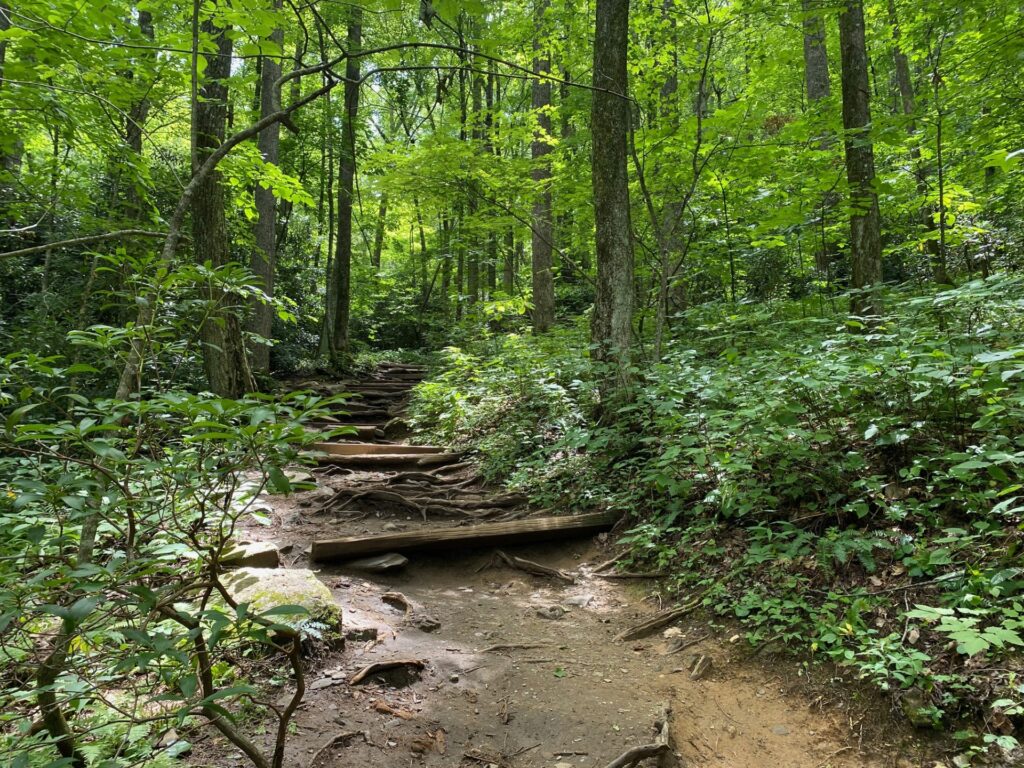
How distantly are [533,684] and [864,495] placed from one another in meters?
2.65

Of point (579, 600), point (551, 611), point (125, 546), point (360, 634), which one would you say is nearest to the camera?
point (125, 546)

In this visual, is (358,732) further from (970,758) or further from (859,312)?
(859,312)

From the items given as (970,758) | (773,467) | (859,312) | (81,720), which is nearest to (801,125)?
(859,312)

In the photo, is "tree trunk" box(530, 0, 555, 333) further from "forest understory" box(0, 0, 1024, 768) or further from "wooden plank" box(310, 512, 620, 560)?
"wooden plank" box(310, 512, 620, 560)

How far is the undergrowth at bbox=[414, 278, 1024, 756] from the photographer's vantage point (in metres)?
2.77

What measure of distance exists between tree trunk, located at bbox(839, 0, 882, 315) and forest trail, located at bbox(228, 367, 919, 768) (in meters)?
5.10

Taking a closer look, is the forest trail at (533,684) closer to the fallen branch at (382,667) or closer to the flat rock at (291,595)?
the fallen branch at (382,667)

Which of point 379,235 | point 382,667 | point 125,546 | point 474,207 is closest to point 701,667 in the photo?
point 382,667

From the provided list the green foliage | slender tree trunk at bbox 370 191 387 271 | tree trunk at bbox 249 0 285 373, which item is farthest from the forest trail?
slender tree trunk at bbox 370 191 387 271

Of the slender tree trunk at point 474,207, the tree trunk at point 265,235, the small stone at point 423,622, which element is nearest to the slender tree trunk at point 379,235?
the slender tree trunk at point 474,207

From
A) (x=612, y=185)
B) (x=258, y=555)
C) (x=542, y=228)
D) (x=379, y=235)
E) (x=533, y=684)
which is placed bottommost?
(x=533, y=684)

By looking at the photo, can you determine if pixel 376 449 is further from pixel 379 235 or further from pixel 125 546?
pixel 379 235

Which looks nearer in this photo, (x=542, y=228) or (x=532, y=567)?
(x=532, y=567)

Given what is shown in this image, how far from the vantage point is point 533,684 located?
3.45 metres
